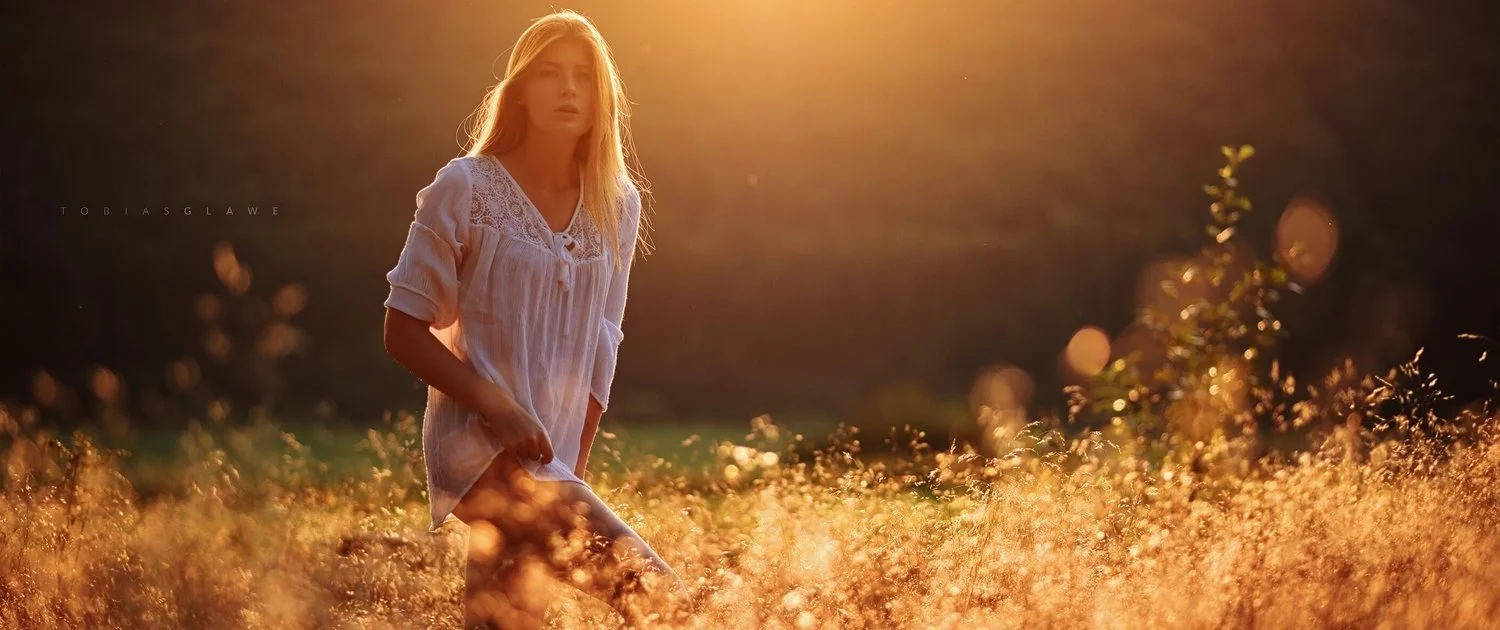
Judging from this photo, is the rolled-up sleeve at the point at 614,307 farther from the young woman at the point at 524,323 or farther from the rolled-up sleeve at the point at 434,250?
the rolled-up sleeve at the point at 434,250

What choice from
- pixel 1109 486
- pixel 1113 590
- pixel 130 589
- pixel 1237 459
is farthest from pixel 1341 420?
pixel 130 589

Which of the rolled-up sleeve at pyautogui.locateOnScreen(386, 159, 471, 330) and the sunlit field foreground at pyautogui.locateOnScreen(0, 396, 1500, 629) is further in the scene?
the sunlit field foreground at pyautogui.locateOnScreen(0, 396, 1500, 629)

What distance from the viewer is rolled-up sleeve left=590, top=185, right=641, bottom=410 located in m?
3.04

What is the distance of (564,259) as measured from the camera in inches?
109

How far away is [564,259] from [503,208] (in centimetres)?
17

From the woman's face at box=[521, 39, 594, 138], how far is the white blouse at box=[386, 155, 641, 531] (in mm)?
143

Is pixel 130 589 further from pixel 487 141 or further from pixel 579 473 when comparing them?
pixel 487 141

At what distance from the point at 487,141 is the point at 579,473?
2.56ft

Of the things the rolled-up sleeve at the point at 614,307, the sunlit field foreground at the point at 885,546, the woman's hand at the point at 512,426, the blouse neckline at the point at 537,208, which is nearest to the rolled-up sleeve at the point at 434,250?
the blouse neckline at the point at 537,208

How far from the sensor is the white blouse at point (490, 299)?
2631 millimetres

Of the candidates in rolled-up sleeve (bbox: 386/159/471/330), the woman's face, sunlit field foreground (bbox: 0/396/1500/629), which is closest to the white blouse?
rolled-up sleeve (bbox: 386/159/471/330)

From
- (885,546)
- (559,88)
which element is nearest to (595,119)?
(559,88)

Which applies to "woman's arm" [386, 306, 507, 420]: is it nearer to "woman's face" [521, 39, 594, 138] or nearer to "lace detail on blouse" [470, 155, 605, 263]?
"lace detail on blouse" [470, 155, 605, 263]

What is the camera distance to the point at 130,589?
3.75m
